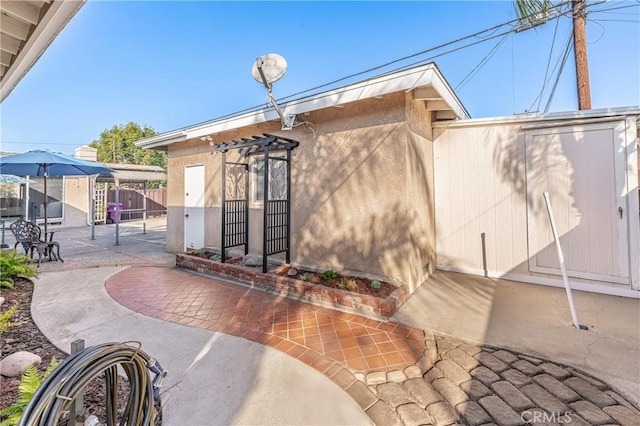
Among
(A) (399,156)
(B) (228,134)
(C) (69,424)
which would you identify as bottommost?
(C) (69,424)

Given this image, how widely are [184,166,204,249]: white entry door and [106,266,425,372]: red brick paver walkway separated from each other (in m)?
2.08

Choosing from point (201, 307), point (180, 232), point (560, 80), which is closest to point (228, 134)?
point (180, 232)

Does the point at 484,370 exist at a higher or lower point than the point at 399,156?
lower

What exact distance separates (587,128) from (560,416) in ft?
14.9

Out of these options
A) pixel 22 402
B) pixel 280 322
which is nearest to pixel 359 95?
pixel 280 322

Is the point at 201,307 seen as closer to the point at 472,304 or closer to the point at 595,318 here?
the point at 472,304

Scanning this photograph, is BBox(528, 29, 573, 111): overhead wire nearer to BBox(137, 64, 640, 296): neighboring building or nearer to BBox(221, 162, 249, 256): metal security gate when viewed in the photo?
BBox(137, 64, 640, 296): neighboring building

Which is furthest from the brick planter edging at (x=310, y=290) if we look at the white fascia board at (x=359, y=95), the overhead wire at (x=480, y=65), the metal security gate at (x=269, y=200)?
the overhead wire at (x=480, y=65)

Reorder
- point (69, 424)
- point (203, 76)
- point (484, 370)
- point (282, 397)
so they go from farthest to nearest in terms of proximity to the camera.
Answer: point (203, 76), point (484, 370), point (282, 397), point (69, 424)

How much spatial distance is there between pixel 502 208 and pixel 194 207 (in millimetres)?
6944

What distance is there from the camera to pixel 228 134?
20.8 ft

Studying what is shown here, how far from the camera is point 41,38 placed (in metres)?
2.56

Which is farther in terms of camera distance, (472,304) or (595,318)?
(472,304)

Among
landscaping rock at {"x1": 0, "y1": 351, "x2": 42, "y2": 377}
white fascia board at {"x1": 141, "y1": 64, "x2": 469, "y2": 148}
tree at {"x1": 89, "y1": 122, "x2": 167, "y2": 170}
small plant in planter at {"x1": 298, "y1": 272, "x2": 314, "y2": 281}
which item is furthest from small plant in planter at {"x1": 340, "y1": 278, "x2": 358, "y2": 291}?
tree at {"x1": 89, "y1": 122, "x2": 167, "y2": 170}
